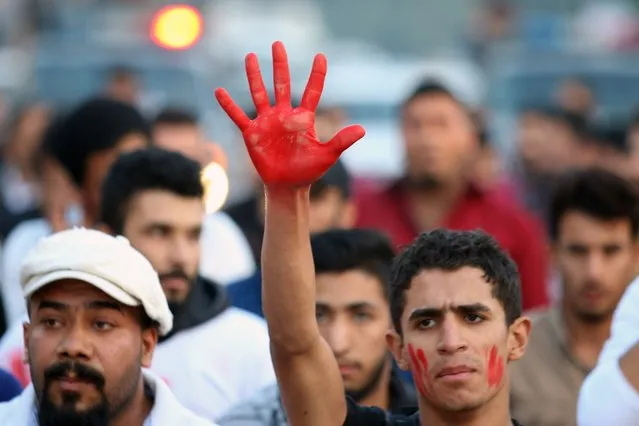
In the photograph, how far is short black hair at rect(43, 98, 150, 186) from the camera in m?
8.65

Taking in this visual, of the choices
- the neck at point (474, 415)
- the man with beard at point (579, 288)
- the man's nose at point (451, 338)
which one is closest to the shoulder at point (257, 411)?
the neck at point (474, 415)


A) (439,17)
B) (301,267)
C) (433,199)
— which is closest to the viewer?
(301,267)

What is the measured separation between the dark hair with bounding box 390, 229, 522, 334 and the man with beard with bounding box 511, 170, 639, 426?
1.92m

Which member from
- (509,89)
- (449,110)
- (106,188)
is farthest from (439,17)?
(106,188)

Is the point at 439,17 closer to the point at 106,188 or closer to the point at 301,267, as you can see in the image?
the point at 106,188

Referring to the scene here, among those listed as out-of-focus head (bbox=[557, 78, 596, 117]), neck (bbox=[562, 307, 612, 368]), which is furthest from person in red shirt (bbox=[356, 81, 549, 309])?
out-of-focus head (bbox=[557, 78, 596, 117])

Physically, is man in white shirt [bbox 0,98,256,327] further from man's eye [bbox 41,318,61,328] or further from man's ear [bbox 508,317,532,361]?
man's ear [bbox 508,317,532,361]

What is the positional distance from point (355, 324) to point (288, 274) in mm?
1670

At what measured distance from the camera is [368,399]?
705 cm

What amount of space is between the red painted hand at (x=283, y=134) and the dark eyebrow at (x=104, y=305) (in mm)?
801

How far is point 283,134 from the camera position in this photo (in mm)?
5543

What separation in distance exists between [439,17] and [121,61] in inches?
744

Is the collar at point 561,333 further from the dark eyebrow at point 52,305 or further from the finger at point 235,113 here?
the finger at point 235,113

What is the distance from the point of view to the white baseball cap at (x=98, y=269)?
19.8 feet
